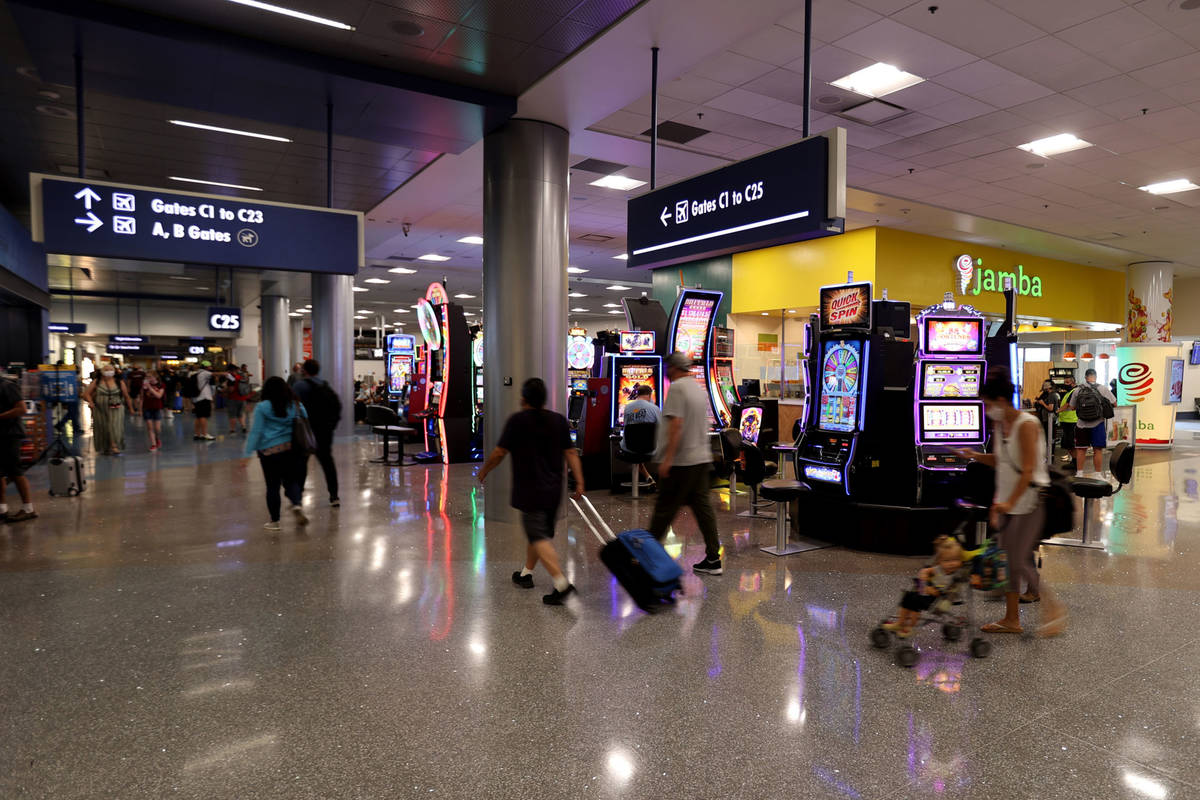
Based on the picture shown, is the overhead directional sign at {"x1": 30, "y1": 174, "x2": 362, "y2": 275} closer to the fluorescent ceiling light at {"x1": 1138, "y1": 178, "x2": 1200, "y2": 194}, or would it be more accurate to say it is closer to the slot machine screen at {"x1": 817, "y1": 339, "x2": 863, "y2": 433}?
the slot machine screen at {"x1": 817, "y1": 339, "x2": 863, "y2": 433}

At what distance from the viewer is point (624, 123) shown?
23.9 ft

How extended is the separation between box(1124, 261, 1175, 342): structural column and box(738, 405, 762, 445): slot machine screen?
10.8m

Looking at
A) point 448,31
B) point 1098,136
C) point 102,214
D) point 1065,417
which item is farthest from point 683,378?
point 1065,417

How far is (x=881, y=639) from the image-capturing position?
3.64m

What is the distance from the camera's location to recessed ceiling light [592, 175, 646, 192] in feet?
30.7

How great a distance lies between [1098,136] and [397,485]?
852 centimetres

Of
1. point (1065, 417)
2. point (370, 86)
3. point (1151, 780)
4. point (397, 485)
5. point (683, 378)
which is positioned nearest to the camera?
point (1151, 780)

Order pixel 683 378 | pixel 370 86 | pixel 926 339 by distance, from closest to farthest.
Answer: pixel 683 378 < pixel 370 86 < pixel 926 339

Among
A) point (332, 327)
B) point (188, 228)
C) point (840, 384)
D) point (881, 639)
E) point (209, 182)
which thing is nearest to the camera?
point (881, 639)

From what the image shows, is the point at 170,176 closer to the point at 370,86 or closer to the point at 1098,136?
the point at 370,86

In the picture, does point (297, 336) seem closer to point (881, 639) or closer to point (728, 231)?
point (728, 231)

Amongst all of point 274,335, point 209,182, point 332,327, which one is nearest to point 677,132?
point 209,182

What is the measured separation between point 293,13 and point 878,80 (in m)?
4.63

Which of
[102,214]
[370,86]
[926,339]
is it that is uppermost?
[370,86]
